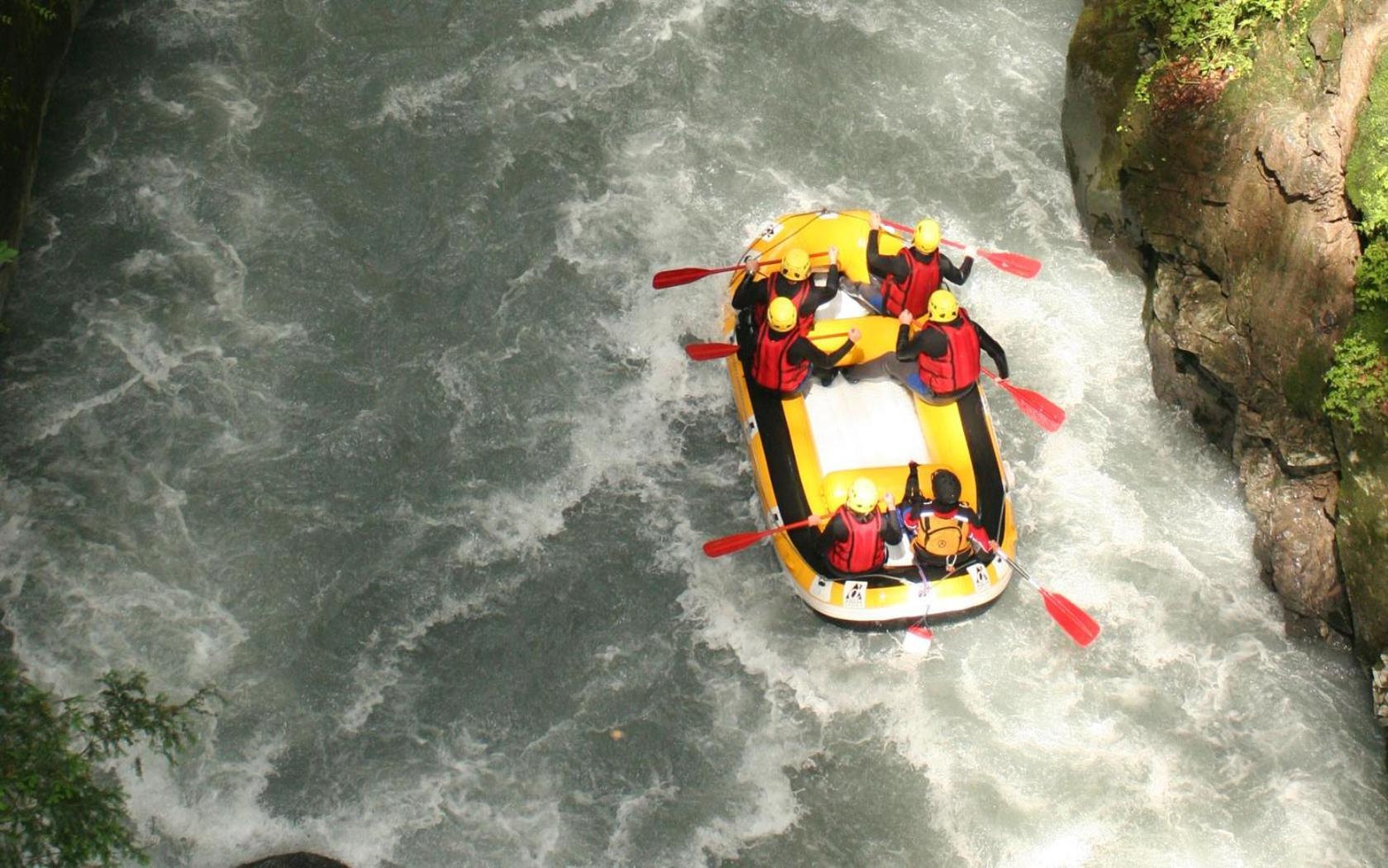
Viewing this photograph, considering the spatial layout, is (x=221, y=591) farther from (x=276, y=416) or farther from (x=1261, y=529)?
(x=1261, y=529)

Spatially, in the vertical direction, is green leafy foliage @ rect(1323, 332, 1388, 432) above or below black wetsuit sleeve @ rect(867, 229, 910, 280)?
above

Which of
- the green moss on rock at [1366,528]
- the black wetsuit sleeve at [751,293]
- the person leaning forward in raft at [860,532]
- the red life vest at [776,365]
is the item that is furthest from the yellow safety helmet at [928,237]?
the green moss on rock at [1366,528]

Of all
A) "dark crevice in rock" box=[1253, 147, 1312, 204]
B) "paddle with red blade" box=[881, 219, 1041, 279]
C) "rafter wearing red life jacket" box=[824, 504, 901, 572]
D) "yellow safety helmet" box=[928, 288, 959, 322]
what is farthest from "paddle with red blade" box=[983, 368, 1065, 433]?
"dark crevice in rock" box=[1253, 147, 1312, 204]

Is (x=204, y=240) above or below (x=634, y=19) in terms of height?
below

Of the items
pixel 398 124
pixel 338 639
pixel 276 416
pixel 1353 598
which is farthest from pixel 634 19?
pixel 1353 598

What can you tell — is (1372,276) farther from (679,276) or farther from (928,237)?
(679,276)

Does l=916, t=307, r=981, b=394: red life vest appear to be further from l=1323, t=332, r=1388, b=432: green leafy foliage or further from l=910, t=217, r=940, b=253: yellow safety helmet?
l=1323, t=332, r=1388, b=432: green leafy foliage

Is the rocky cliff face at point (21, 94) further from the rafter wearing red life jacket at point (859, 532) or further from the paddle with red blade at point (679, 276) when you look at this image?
the rafter wearing red life jacket at point (859, 532)
